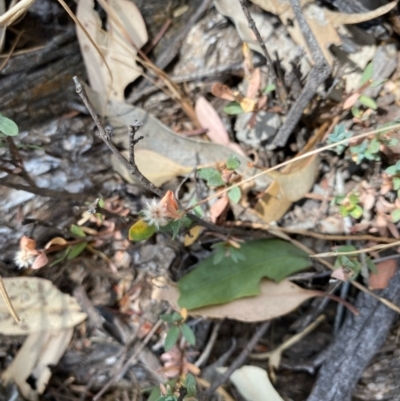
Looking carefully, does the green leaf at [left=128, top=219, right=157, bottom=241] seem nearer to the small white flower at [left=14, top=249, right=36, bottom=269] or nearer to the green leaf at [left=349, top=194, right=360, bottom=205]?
the small white flower at [left=14, top=249, right=36, bottom=269]

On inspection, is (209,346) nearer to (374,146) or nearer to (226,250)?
(226,250)

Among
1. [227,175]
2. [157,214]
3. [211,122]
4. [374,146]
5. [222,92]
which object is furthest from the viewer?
[211,122]

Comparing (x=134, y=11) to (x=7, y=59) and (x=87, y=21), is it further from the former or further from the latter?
(x=7, y=59)

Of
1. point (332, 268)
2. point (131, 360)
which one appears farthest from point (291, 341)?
point (131, 360)

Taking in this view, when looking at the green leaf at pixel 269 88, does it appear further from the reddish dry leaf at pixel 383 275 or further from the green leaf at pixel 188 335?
the green leaf at pixel 188 335

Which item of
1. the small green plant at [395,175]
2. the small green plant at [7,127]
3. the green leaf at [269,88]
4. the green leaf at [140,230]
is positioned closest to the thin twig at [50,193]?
the small green plant at [7,127]

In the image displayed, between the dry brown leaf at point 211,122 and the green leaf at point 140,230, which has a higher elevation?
the dry brown leaf at point 211,122

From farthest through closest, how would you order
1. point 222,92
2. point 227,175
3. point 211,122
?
point 211,122 < point 222,92 < point 227,175
